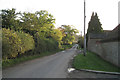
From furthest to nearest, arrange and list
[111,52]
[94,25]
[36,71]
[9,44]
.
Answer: [94,25], [111,52], [9,44], [36,71]

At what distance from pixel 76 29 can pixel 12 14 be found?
49.9 meters

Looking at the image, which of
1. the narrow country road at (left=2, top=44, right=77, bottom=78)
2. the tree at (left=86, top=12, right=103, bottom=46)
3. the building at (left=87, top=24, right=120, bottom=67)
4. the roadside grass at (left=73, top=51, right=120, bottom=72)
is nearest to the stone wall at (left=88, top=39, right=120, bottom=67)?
the building at (left=87, top=24, right=120, bottom=67)

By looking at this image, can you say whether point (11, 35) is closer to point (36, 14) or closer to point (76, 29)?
point (36, 14)

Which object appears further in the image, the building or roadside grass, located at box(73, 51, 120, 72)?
the building

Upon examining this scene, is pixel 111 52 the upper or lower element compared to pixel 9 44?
lower

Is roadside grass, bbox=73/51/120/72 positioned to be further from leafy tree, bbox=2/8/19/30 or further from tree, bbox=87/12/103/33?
tree, bbox=87/12/103/33

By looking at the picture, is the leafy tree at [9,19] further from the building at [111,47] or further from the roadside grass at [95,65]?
the building at [111,47]

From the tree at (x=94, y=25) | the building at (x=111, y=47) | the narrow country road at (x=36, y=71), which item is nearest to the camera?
the narrow country road at (x=36, y=71)

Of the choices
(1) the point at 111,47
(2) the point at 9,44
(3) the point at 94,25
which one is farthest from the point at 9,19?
(3) the point at 94,25

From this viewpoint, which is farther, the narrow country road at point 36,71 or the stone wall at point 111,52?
the stone wall at point 111,52

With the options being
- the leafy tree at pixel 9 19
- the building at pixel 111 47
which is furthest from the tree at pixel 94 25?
the leafy tree at pixel 9 19

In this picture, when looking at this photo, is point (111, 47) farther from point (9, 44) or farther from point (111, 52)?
point (9, 44)

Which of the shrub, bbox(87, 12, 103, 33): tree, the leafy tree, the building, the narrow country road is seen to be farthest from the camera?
bbox(87, 12, 103, 33): tree

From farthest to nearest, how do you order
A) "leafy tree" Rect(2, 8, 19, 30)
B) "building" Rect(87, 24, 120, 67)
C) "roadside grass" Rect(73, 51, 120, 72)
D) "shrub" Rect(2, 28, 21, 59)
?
"leafy tree" Rect(2, 8, 19, 30), "shrub" Rect(2, 28, 21, 59), "building" Rect(87, 24, 120, 67), "roadside grass" Rect(73, 51, 120, 72)
